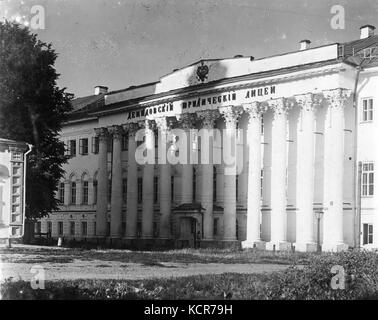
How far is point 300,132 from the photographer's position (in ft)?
129

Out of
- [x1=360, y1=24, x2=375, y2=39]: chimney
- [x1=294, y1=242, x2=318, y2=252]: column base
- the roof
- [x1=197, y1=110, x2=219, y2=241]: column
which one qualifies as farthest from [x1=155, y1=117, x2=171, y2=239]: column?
[x1=360, y1=24, x2=375, y2=39]: chimney

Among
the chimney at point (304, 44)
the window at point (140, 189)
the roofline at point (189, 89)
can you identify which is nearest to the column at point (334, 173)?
the roofline at point (189, 89)

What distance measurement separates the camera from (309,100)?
37.9 m

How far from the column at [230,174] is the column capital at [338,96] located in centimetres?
651

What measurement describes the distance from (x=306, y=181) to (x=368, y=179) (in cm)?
357

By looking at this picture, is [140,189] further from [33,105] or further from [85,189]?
[33,105]

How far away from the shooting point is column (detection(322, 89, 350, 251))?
36406 millimetres

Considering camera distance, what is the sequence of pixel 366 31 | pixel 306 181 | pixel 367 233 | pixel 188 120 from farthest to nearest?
pixel 188 120 < pixel 366 31 < pixel 306 181 < pixel 367 233

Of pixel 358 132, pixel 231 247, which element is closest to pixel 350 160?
pixel 358 132

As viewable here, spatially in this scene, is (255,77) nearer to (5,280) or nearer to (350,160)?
(350,160)

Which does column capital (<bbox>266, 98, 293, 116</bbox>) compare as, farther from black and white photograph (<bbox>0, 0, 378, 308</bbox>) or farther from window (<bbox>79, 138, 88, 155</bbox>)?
window (<bbox>79, 138, 88, 155</bbox>)

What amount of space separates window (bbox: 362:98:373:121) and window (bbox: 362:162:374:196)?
2690 mm

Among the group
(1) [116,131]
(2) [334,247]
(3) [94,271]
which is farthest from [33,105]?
(1) [116,131]

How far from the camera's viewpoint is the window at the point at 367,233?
36.9 m
